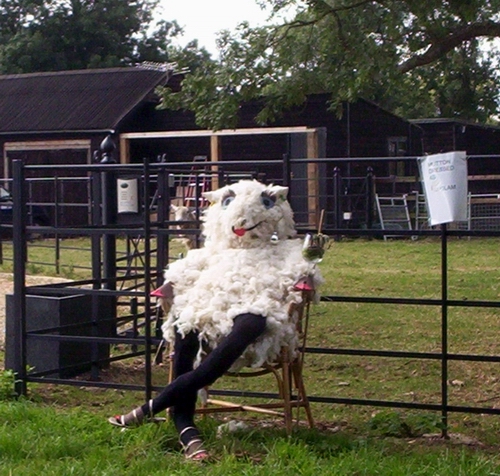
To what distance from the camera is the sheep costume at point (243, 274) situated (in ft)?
15.9

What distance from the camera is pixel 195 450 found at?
4691 millimetres

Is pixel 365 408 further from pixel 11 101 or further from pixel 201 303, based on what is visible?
pixel 11 101

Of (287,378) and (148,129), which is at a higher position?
(148,129)

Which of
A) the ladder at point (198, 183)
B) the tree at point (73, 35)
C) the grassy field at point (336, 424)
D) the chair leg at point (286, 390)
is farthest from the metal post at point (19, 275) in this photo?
the tree at point (73, 35)

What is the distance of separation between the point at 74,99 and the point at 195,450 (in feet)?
72.1

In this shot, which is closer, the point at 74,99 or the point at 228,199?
the point at 228,199

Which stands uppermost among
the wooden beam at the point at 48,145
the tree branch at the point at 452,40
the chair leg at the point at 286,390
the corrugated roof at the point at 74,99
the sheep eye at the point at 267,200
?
the corrugated roof at the point at 74,99

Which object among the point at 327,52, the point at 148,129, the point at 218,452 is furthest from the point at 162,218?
the point at 148,129

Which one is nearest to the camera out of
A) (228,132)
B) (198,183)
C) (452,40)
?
(198,183)

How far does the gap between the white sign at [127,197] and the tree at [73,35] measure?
119 feet

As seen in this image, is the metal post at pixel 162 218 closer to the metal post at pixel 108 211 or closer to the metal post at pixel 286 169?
the metal post at pixel 108 211

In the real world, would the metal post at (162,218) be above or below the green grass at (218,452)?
above

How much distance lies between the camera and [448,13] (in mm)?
10000

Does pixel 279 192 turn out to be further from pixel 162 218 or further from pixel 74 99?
pixel 74 99
